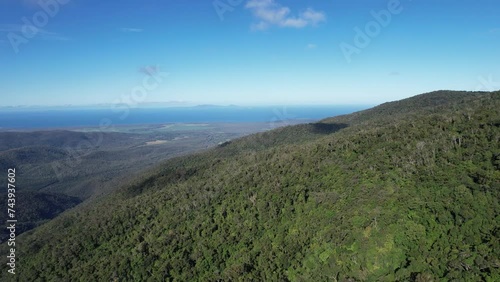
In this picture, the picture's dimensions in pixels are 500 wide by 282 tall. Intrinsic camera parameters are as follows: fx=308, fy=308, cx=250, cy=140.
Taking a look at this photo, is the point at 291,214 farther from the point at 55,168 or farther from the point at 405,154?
the point at 55,168

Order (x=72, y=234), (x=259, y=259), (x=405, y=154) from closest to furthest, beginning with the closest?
(x=259, y=259) → (x=405, y=154) → (x=72, y=234)

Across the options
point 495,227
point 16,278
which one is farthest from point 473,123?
point 16,278

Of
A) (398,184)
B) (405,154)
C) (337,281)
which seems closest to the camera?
(337,281)

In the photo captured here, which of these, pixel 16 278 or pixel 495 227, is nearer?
pixel 495 227

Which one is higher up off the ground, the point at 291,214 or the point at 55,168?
the point at 291,214

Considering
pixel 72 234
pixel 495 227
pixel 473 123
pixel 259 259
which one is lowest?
pixel 72 234

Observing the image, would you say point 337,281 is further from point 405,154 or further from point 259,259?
point 405,154
